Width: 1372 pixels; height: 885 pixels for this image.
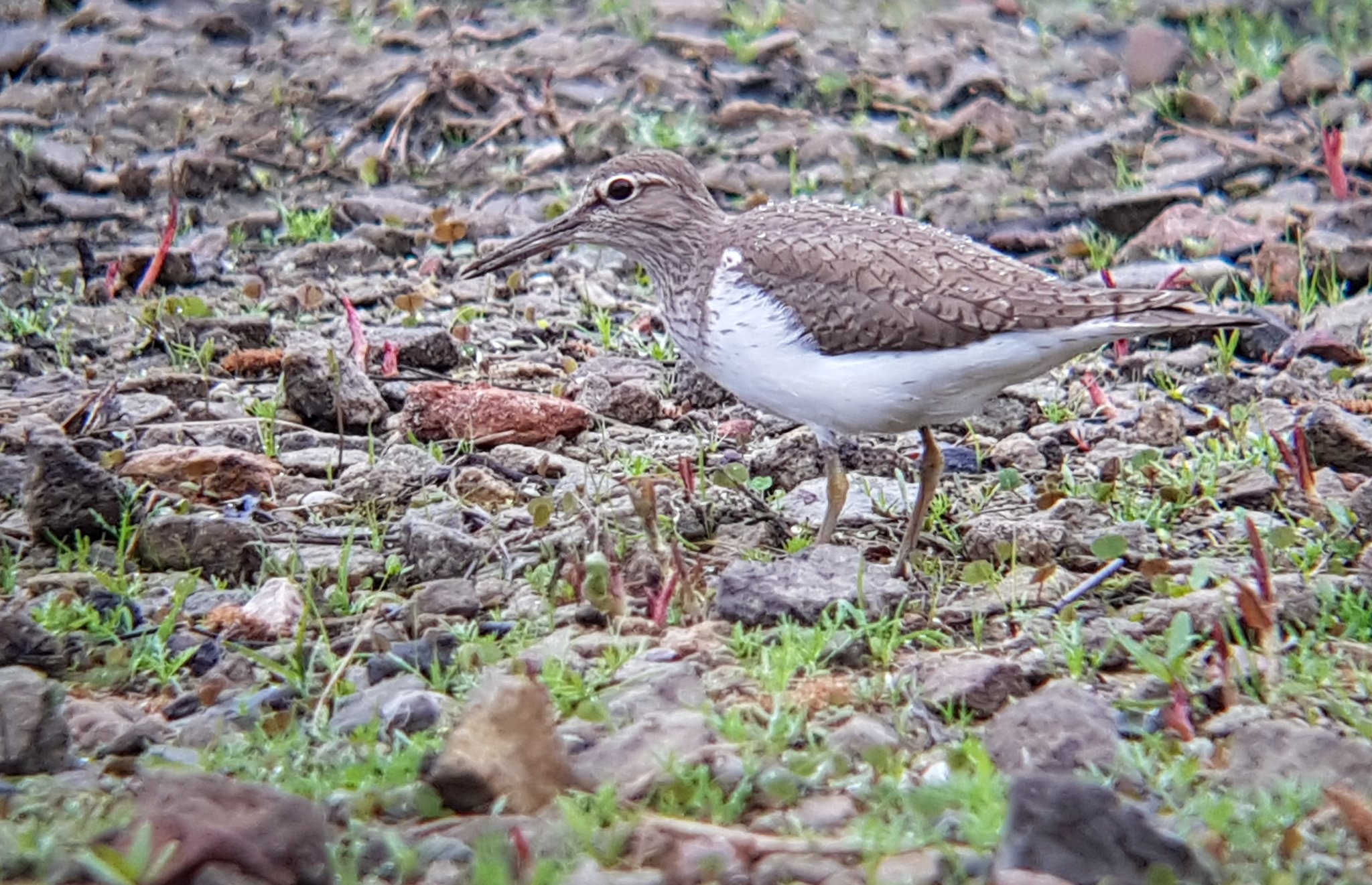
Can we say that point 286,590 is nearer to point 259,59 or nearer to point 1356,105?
point 259,59

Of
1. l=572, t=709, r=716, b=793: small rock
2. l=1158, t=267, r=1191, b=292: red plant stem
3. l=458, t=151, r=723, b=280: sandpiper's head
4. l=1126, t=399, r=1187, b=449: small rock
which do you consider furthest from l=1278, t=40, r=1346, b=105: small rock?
l=572, t=709, r=716, b=793: small rock

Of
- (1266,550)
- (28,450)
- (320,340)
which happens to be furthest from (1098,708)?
(320,340)

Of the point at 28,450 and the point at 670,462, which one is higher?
the point at 28,450

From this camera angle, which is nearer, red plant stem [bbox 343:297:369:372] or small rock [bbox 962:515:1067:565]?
small rock [bbox 962:515:1067:565]

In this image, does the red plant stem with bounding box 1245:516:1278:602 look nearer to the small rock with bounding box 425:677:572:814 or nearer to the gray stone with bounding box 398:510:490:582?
the small rock with bounding box 425:677:572:814

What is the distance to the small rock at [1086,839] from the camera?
303cm

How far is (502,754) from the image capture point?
3.42 metres

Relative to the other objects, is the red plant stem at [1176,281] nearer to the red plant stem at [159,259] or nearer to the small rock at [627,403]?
the small rock at [627,403]

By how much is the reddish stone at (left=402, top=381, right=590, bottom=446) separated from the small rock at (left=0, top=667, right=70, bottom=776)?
2.32 meters

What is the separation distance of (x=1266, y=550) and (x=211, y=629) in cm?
306

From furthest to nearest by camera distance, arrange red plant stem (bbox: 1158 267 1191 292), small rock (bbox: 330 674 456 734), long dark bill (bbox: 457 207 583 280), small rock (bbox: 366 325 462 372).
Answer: red plant stem (bbox: 1158 267 1191 292) < small rock (bbox: 366 325 462 372) < long dark bill (bbox: 457 207 583 280) < small rock (bbox: 330 674 456 734)

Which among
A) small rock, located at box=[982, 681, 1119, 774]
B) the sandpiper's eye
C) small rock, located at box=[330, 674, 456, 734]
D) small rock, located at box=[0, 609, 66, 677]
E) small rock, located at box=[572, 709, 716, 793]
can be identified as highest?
the sandpiper's eye

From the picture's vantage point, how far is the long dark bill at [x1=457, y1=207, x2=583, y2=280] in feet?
20.0

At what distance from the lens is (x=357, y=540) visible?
5.12 meters
